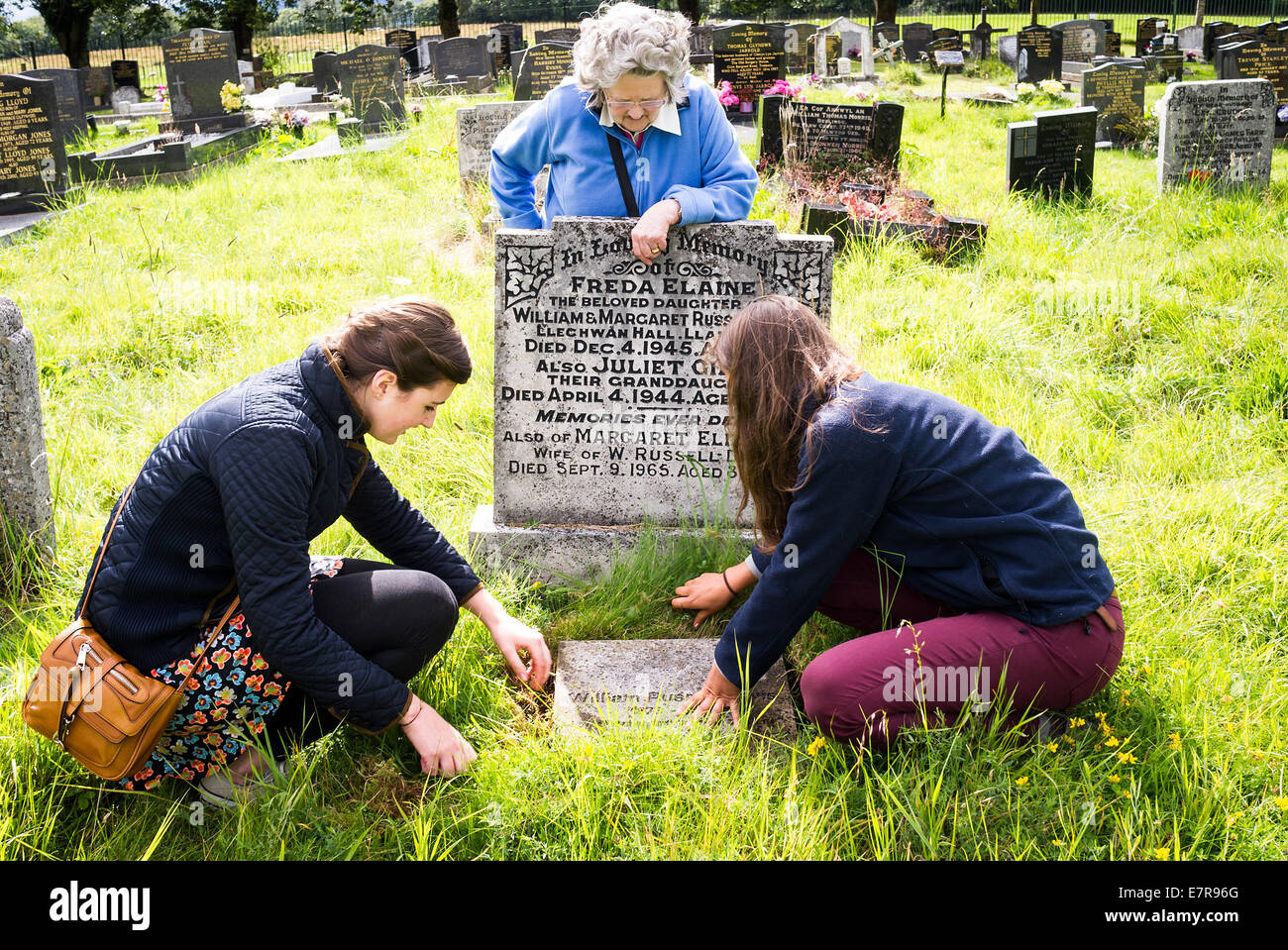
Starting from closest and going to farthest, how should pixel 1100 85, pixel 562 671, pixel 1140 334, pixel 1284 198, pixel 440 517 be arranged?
pixel 562 671 → pixel 440 517 → pixel 1140 334 → pixel 1284 198 → pixel 1100 85

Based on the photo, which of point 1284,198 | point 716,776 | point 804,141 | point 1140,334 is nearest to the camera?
point 716,776

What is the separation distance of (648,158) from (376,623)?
1.77 m

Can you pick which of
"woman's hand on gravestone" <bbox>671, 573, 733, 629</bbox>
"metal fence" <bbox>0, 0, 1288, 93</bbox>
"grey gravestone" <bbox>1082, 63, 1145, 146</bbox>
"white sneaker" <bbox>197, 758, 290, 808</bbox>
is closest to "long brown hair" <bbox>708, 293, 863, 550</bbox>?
"woman's hand on gravestone" <bbox>671, 573, 733, 629</bbox>

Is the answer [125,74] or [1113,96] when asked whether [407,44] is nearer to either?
[125,74]

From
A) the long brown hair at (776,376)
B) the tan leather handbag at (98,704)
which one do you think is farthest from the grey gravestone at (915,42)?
the tan leather handbag at (98,704)

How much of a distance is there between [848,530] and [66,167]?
10039 mm

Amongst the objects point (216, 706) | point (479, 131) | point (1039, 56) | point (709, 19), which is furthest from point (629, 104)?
point (709, 19)

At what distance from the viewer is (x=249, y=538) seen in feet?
6.88

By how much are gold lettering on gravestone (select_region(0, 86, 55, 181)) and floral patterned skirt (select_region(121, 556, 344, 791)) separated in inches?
364

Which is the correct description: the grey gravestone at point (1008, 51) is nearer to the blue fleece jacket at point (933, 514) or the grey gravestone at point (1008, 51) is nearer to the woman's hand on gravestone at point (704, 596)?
the woman's hand on gravestone at point (704, 596)

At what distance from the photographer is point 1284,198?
8430 millimetres

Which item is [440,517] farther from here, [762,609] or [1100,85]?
[1100,85]

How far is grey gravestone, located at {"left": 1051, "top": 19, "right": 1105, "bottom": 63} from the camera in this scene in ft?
70.9

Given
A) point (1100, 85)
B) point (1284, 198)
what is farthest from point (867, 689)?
point (1100, 85)
